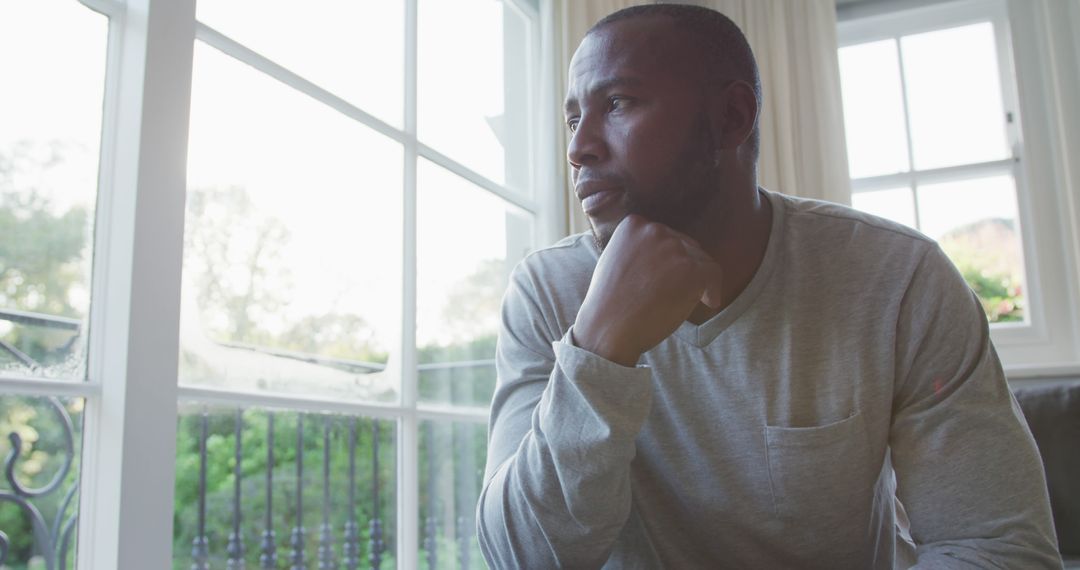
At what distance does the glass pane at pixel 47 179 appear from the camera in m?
1.21

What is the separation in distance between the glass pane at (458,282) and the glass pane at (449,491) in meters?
0.08

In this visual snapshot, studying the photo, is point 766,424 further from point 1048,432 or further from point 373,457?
point 1048,432

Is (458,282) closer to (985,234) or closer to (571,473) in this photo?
(571,473)

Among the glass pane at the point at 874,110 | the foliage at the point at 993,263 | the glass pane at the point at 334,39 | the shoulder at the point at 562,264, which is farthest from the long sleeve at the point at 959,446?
the glass pane at the point at 874,110

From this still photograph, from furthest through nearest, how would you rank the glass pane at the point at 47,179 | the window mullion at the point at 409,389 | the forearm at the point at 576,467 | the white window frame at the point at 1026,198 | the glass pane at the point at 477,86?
the white window frame at the point at 1026,198 < the glass pane at the point at 477,86 < the window mullion at the point at 409,389 < the glass pane at the point at 47,179 < the forearm at the point at 576,467

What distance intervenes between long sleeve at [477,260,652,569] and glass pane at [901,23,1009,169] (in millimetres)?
2672

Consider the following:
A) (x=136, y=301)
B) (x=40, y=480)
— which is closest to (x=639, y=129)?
(x=136, y=301)

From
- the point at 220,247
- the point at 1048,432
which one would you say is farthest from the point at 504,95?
the point at 1048,432

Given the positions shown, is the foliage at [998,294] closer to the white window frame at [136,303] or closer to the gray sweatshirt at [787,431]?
the gray sweatshirt at [787,431]

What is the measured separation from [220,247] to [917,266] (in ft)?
3.65

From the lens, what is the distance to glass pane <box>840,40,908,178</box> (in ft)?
10.6

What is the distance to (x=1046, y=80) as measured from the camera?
9.93 ft

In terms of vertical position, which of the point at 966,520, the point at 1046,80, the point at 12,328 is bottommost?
the point at 966,520

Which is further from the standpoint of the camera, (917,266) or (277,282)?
(277,282)
